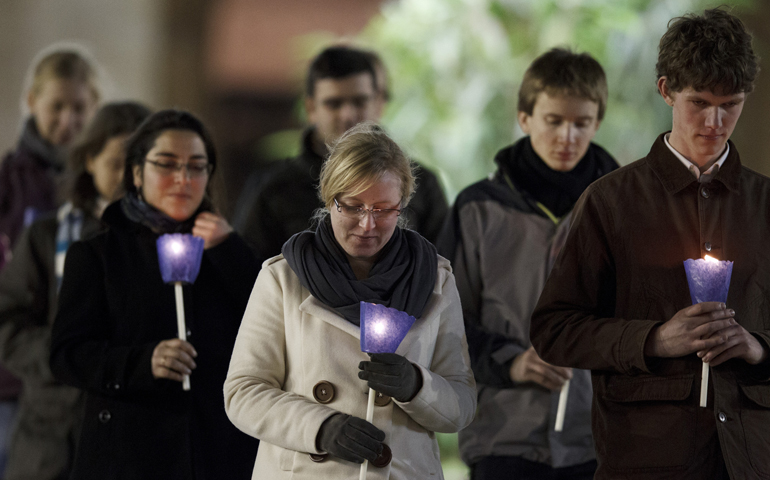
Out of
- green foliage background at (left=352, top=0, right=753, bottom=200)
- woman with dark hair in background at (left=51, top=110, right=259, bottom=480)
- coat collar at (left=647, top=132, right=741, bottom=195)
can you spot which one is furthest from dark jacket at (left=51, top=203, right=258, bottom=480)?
green foliage background at (left=352, top=0, right=753, bottom=200)

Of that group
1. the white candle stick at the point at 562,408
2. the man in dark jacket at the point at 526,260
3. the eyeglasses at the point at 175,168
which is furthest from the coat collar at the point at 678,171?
the eyeglasses at the point at 175,168

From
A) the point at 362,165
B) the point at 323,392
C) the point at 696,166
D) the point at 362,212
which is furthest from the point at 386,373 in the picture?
the point at 696,166

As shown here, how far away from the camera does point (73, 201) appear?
378 centimetres

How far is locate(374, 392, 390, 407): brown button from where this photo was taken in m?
2.31

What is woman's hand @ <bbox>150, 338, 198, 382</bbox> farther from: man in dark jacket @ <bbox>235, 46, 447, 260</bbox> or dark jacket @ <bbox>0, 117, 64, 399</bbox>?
dark jacket @ <bbox>0, 117, 64, 399</bbox>

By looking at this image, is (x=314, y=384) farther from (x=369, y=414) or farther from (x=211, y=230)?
(x=211, y=230)

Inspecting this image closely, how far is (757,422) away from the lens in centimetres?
216

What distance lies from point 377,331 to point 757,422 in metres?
0.90

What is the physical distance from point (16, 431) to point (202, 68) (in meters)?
4.15

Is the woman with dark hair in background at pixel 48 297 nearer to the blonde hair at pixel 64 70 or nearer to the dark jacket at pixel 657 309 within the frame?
the blonde hair at pixel 64 70

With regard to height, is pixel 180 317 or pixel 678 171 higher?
pixel 678 171

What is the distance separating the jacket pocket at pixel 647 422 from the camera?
85.7 inches

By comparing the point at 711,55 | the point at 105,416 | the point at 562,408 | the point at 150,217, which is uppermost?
the point at 711,55

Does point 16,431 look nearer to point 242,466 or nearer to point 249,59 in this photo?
point 242,466
